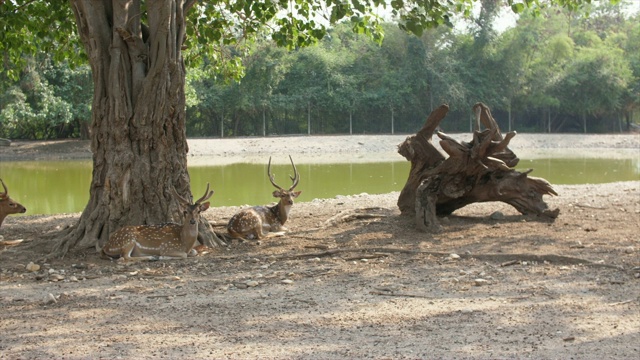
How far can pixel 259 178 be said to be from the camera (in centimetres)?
2192

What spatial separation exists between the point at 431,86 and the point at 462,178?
37.8m

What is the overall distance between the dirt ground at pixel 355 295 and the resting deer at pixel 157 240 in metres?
0.17

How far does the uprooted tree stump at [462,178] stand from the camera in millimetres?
8659

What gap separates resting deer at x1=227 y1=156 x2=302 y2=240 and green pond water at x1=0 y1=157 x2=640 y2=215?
6.18 metres

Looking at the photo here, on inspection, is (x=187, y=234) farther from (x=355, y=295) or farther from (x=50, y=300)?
(x=355, y=295)

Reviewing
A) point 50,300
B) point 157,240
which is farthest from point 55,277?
point 157,240

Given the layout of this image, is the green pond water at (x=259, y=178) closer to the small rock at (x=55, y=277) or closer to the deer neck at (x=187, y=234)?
the deer neck at (x=187, y=234)

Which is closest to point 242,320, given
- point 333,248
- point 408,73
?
point 333,248

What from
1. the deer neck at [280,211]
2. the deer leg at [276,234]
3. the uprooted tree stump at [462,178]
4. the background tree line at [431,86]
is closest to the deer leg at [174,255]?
the deer leg at [276,234]

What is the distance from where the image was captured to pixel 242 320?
5.24 metres

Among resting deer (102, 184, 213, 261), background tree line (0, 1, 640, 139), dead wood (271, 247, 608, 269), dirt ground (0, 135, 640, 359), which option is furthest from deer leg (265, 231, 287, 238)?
background tree line (0, 1, 640, 139)

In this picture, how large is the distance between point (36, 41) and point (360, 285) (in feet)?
29.8

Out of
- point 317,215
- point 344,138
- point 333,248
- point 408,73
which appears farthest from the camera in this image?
point 408,73

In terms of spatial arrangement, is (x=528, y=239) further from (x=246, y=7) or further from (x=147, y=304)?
(x=246, y=7)
